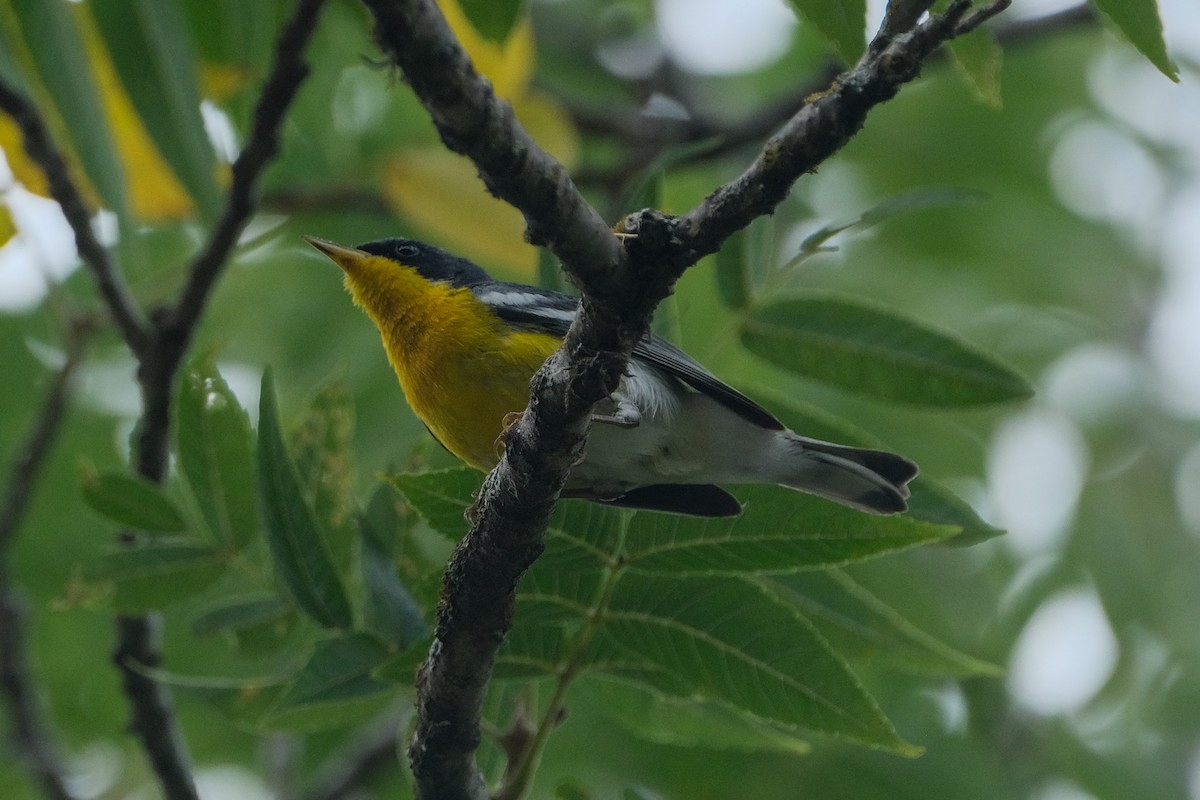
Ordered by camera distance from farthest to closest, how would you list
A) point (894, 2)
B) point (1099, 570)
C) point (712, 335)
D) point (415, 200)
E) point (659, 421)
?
point (1099, 570)
point (415, 200)
point (712, 335)
point (659, 421)
point (894, 2)

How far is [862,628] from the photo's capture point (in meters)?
3.36

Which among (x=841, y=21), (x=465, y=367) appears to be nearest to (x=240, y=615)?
(x=465, y=367)

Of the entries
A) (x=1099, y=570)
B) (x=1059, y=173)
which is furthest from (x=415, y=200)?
(x=1059, y=173)

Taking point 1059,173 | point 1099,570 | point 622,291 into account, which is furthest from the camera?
point 1059,173

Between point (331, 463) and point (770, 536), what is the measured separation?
1.36 meters

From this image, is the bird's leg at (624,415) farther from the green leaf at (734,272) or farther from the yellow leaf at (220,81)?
the yellow leaf at (220,81)

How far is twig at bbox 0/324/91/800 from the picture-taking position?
4.34m

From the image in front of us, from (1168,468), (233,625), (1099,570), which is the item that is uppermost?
(1168,468)

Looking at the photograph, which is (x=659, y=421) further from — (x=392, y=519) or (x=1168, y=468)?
(x=1168, y=468)

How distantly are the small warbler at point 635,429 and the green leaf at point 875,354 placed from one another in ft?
0.74

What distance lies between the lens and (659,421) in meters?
3.97

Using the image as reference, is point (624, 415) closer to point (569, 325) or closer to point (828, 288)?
point (569, 325)

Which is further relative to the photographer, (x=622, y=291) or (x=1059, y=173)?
(x=1059, y=173)

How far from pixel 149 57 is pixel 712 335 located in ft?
7.20
